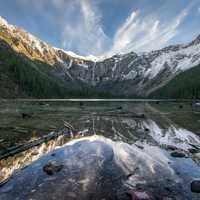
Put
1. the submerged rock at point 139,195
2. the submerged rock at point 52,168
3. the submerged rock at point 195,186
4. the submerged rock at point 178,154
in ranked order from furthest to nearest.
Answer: the submerged rock at point 178,154 → the submerged rock at point 52,168 → the submerged rock at point 195,186 → the submerged rock at point 139,195

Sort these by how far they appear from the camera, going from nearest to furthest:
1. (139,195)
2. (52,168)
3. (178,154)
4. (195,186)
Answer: (139,195) < (195,186) < (52,168) < (178,154)

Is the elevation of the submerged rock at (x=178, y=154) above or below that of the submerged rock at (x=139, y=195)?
above

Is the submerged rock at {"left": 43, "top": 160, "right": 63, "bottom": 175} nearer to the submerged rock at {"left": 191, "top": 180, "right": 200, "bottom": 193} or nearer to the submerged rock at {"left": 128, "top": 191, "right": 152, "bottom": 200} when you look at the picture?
the submerged rock at {"left": 128, "top": 191, "right": 152, "bottom": 200}

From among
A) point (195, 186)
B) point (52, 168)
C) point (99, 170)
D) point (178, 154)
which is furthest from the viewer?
point (178, 154)

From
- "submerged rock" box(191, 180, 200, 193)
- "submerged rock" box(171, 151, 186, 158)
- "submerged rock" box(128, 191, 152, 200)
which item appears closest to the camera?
"submerged rock" box(128, 191, 152, 200)

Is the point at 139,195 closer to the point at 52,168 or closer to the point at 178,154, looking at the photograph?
the point at 52,168

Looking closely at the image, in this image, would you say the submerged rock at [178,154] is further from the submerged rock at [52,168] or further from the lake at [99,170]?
the submerged rock at [52,168]

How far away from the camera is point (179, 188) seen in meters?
13.8

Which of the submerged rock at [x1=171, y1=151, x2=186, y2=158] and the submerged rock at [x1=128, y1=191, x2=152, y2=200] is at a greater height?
the submerged rock at [x1=171, y1=151, x2=186, y2=158]

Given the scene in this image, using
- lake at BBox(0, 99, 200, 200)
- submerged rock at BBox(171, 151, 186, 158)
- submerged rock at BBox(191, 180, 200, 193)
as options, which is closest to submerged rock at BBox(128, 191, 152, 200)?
lake at BBox(0, 99, 200, 200)

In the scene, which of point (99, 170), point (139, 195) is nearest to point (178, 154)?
point (99, 170)

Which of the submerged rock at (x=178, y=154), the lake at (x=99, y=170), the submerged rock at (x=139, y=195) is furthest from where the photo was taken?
the submerged rock at (x=178, y=154)

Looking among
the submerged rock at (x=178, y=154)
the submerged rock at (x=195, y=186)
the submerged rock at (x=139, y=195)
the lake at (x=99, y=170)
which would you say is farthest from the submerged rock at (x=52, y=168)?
the submerged rock at (x=178, y=154)

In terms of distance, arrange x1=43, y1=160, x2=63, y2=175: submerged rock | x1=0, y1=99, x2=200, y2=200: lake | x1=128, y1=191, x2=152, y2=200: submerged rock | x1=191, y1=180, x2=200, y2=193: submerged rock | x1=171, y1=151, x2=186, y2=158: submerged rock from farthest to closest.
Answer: x1=171, y1=151, x2=186, y2=158: submerged rock < x1=43, y1=160, x2=63, y2=175: submerged rock < x1=191, y1=180, x2=200, y2=193: submerged rock < x1=0, y1=99, x2=200, y2=200: lake < x1=128, y1=191, x2=152, y2=200: submerged rock
